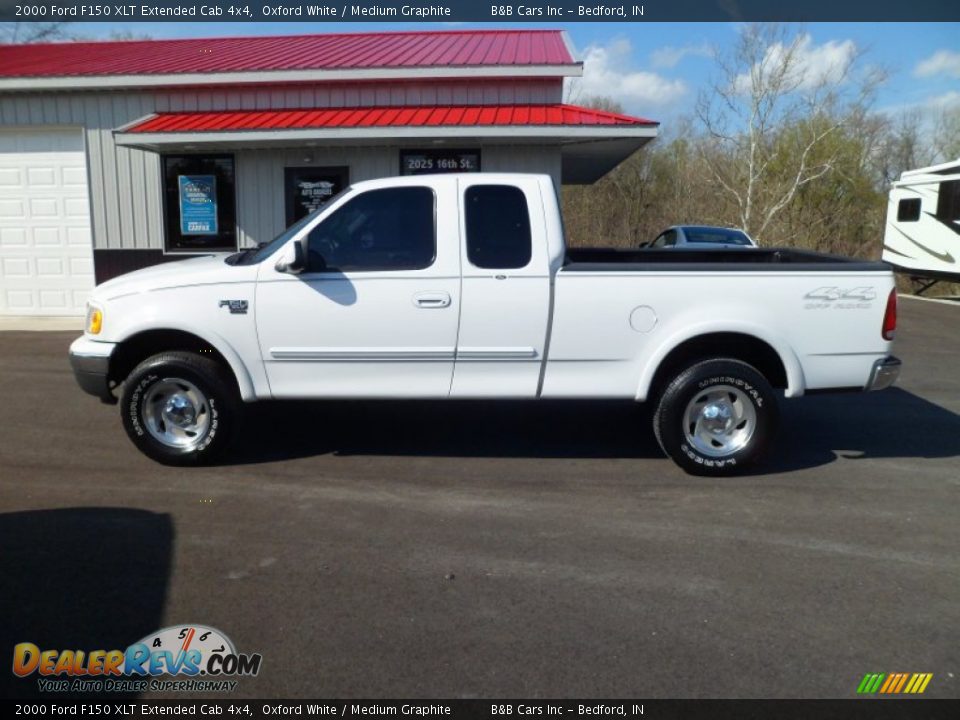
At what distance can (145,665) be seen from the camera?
130 inches

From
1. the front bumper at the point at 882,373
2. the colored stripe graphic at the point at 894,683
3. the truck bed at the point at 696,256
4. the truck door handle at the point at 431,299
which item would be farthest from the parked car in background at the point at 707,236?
the colored stripe graphic at the point at 894,683

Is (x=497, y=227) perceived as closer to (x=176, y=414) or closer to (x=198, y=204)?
(x=176, y=414)

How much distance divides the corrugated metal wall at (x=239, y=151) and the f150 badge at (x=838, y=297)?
7253mm

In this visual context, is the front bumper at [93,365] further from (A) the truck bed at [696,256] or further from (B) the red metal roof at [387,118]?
(B) the red metal roof at [387,118]

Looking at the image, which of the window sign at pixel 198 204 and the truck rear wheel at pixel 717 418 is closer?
the truck rear wheel at pixel 717 418

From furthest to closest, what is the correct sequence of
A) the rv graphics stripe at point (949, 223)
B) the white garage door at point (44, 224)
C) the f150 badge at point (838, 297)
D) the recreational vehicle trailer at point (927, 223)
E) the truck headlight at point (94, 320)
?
the recreational vehicle trailer at point (927, 223) → the rv graphics stripe at point (949, 223) → the white garage door at point (44, 224) → the truck headlight at point (94, 320) → the f150 badge at point (838, 297)

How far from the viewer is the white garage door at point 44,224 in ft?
43.2

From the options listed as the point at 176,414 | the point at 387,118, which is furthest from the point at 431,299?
the point at 387,118

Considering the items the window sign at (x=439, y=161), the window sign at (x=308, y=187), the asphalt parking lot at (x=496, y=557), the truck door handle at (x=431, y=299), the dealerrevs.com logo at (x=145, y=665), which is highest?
the window sign at (x=439, y=161)

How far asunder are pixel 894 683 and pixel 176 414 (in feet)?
15.6

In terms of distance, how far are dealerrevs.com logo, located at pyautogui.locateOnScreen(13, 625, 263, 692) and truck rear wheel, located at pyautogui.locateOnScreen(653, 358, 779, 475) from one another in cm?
334

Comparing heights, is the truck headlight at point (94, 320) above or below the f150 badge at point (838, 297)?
below

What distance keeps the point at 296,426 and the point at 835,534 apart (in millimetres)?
4399

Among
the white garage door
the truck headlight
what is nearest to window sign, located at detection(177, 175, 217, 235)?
the white garage door
